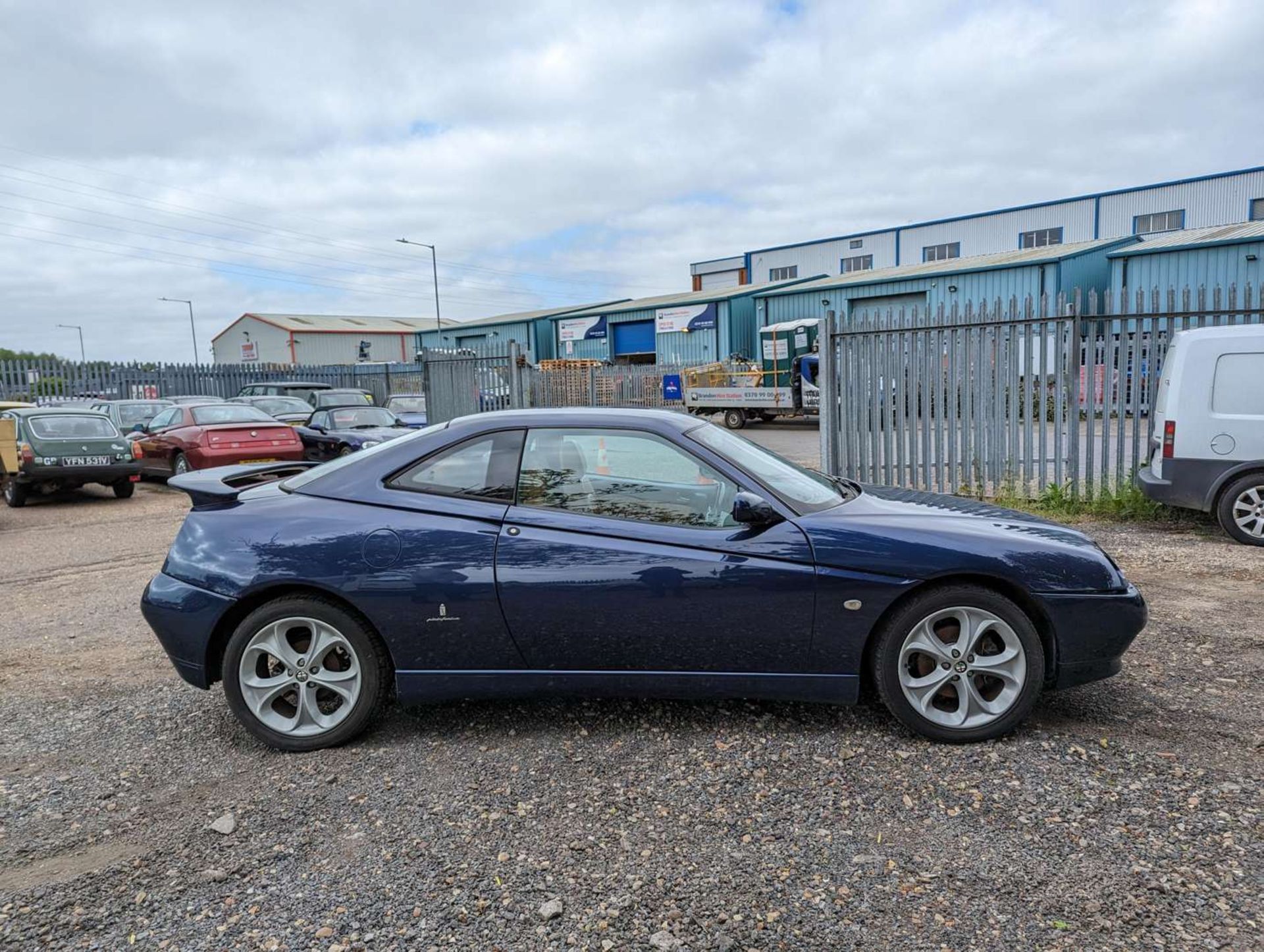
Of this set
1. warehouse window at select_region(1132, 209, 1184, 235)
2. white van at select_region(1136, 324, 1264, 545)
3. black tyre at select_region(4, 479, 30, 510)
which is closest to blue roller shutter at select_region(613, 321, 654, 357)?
warehouse window at select_region(1132, 209, 1184, 235)

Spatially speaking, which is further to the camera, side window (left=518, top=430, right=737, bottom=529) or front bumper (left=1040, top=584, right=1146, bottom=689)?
side window (left=518, top=430, right=737, bottom=529)

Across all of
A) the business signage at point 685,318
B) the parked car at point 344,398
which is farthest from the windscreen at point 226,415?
the business signage at point 685,318

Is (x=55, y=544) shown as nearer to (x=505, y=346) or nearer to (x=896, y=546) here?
(x=505, y=346)

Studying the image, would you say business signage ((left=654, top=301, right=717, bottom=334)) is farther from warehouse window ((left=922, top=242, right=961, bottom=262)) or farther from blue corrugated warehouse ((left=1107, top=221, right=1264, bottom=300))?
→ blue corrugated warehouse ((left=1107, top=221, right=1264, bottom=300))

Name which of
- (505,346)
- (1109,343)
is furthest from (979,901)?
(505,346)

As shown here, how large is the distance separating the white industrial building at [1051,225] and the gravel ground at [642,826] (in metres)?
31.9

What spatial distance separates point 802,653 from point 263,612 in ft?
7.40

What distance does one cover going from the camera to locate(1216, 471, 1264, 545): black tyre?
281 inches

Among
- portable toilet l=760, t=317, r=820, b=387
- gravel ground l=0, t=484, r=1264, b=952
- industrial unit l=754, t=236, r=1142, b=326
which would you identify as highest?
industrial unit l=754, t=236, r=1142, b=326

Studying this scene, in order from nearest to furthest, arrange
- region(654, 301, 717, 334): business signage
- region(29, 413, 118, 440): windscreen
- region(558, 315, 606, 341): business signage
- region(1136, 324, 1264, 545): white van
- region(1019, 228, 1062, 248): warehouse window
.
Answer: region(1136, 324, 1264, 545): white van < region(29, 413, 118, 440): windscreen < region(654, 301, 717, 334): business signage < region(1019, 228, 1062, 248): warehouse window < region(558, 315, 606, 341): business signage

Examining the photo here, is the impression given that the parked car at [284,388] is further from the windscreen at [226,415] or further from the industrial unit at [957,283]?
the industrial unit at [957,283]

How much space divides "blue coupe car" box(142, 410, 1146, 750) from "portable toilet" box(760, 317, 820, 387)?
813 inches

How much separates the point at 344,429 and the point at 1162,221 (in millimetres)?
34207

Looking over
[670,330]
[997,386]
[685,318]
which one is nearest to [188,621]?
[997,386]
